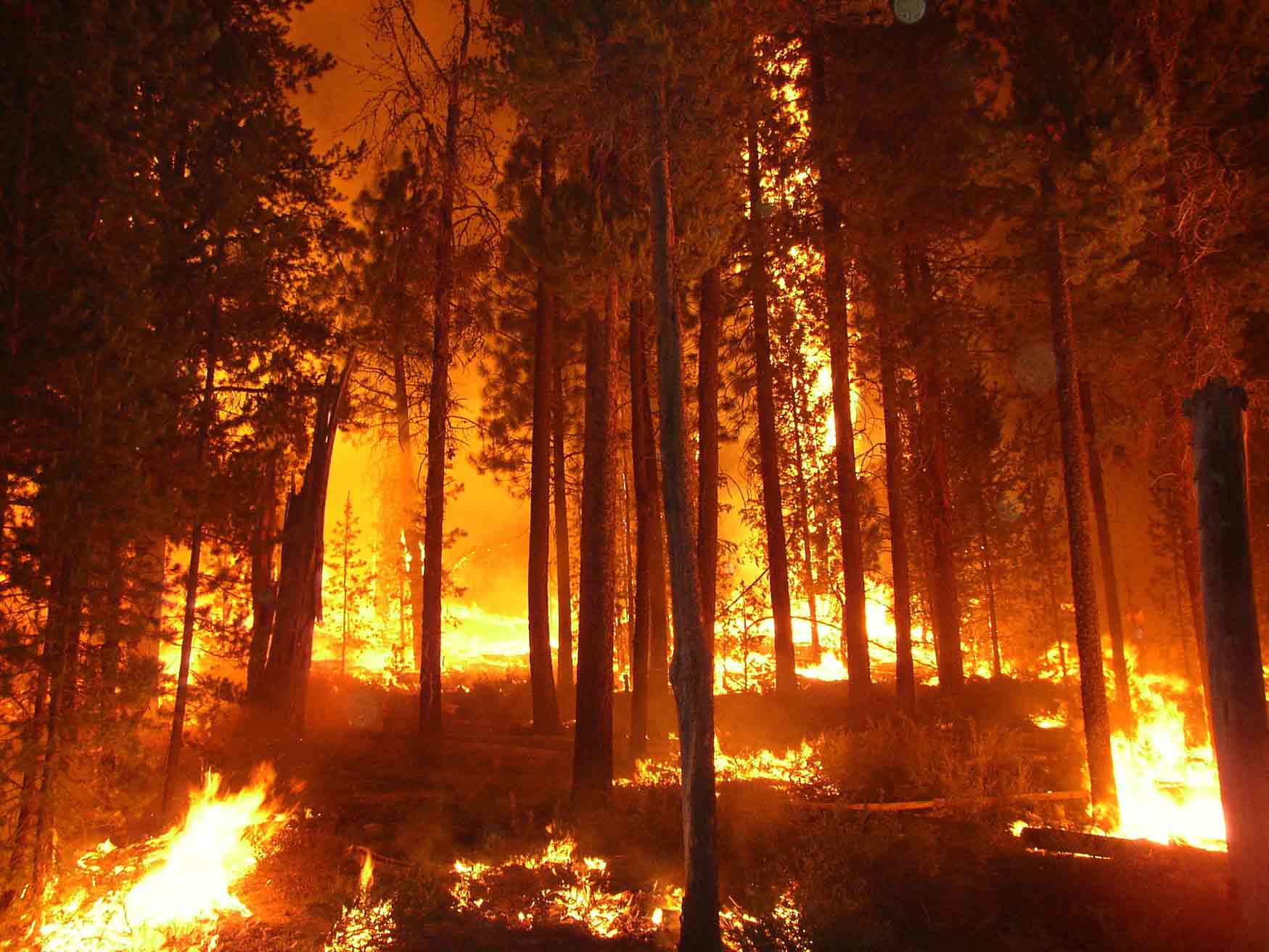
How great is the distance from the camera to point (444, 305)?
14484 millimetres

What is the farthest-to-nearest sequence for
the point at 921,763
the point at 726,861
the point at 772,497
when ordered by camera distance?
the point at 772,497 < the point at 921,763 < the point at 726,861

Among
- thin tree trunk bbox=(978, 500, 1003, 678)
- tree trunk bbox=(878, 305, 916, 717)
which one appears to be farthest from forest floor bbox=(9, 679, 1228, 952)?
thin tree trunk bbox=(978, 500, 1003, 678)

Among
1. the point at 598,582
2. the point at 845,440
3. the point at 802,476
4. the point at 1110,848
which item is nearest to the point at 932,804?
the point at 1110,848

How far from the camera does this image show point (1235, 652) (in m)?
6.79

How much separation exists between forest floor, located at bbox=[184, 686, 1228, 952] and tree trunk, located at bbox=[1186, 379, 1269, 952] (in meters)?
0.73

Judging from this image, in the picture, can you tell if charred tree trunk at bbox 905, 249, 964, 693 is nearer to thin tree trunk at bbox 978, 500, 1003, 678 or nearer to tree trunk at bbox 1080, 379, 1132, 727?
tree trunk at bbox 1080, 379, 1132, 727

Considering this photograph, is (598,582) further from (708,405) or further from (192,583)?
(192,583)

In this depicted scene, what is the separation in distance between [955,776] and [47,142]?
13854mm

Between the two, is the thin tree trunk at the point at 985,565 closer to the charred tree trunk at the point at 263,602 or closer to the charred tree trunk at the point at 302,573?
the charred tree trunk at the point at 302,573

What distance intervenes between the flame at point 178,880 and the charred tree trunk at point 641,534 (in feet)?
19.2

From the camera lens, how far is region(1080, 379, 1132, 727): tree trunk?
58.0ft

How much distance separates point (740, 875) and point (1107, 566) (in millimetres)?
16782

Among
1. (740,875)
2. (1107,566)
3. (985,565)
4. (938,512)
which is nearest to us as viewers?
(740,875)

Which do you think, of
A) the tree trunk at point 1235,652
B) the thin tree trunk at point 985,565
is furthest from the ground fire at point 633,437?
the thin tree trunk at point 985,565
